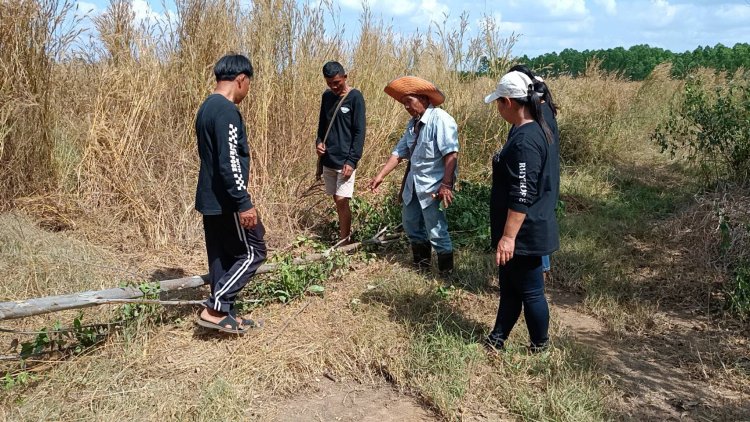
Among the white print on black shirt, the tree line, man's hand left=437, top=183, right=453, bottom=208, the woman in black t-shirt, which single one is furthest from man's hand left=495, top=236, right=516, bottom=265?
the tree line

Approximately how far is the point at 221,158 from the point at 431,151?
5.59 feet

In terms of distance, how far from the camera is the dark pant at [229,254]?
351 centimetres

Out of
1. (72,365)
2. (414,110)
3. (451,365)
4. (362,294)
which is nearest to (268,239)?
(362,294)

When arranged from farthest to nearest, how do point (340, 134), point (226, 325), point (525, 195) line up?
point (340, 134) < point (226, 325) < point (525, 195)

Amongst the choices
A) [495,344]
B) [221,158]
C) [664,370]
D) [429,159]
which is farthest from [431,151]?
[664,370]

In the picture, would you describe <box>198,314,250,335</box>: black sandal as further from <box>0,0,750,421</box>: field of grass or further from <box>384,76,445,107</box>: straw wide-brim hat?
<box>384,76,445,107</box>: straw wide-brim hat

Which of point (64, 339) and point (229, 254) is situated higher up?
point (229, 254)

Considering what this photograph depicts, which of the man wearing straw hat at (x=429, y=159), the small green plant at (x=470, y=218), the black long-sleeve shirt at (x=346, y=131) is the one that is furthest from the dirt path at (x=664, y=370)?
the black long-sleeve shirt at (x=346, y=131)

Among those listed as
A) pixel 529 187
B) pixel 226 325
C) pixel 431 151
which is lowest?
pixel 226 325

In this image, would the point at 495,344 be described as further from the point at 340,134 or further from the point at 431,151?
the point at 340,134

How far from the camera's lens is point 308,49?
6391mm

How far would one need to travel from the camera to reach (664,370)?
10.9 ft

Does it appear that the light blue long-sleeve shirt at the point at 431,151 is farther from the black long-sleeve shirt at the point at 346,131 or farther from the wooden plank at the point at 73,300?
the wooden plank at the point at 73,300

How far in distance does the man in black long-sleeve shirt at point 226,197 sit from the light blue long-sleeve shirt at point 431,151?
4.55 ft
